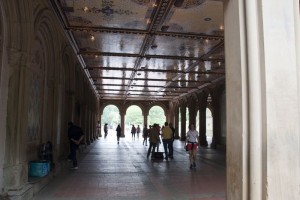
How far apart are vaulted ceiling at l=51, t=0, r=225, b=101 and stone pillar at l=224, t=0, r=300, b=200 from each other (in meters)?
5.96

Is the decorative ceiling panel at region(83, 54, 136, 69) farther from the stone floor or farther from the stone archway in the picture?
the stone archway

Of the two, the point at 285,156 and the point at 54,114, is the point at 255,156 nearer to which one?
the point at 285,156

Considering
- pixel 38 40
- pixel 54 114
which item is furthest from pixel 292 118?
pixel 54 114

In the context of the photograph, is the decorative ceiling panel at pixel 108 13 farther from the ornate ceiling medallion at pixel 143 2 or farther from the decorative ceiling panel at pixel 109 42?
the decorative ceiling panel at pixel 109 42

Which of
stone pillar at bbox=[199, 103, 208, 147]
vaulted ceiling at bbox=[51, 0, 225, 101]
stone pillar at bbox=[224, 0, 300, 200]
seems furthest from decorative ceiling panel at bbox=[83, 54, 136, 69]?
stone pillar at bbox=[224, 0, 300, 200]

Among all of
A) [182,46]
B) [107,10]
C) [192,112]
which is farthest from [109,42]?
[192,112]

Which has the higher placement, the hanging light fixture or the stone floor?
the hanging light fixture

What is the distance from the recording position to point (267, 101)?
1882 mm

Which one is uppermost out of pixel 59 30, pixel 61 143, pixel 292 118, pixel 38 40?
pixel 59 30

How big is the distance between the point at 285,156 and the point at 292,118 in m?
0.23

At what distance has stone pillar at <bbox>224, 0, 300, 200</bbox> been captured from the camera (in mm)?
1874

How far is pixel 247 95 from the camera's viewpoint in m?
1.96

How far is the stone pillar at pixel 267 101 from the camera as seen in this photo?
1.87 m

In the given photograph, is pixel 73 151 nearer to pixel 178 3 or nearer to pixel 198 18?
pixel 178 3
